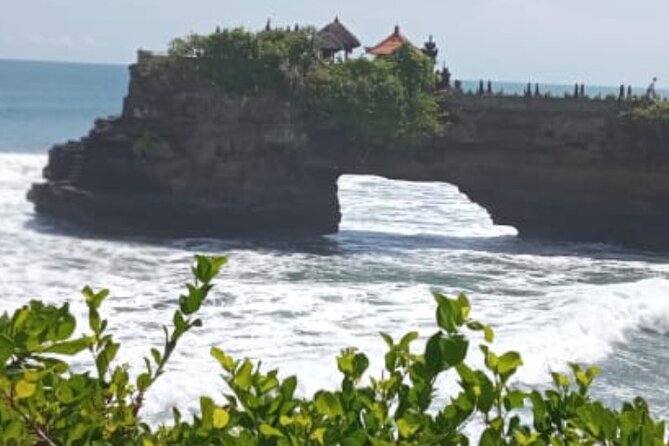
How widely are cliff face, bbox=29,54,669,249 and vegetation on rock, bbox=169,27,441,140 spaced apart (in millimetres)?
629

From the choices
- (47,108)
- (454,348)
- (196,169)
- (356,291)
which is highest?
(454,348)

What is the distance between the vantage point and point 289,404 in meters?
3.56

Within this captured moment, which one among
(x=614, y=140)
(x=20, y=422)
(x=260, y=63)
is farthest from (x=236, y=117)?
(x=20, y=422)

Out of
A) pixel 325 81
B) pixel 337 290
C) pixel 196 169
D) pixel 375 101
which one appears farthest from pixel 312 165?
pixel 337 290

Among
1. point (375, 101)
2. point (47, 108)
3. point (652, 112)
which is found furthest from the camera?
point (47, 108)

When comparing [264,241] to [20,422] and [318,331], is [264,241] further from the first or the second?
[20,422]

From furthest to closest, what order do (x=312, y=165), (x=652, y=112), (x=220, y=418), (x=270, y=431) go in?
(x=312, y=165) → (x=652, y=112) → (x=220, y=418) → (x=270, y=431)

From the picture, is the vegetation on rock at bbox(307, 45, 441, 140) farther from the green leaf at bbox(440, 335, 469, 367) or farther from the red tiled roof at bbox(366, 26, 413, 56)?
the green leaf at bbox(440, 335, 469, 367)

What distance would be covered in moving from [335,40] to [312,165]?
5638 millimetres

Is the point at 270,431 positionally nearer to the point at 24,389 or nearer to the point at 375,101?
the point at 24,389

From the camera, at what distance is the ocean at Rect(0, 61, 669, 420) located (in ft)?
59.9

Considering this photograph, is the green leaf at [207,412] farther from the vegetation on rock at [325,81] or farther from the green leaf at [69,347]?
the vegetation on rock at [325,81]

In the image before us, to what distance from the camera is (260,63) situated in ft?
112

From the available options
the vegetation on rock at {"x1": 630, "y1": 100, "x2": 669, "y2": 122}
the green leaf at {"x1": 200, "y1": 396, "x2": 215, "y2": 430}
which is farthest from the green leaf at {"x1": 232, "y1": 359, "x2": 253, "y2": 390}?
the vegetation on rock at {"x1": 630, "y1": 100, "x2": 669, "y2": 122}
